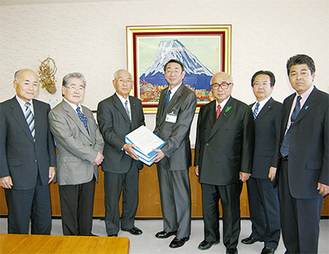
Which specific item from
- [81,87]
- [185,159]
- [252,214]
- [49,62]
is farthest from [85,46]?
[252,214]

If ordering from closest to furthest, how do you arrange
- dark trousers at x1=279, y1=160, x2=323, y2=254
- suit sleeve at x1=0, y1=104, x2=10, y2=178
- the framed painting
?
dark trousers at x1=279, y1=160, x2=323, y2=254 < suit sleeve at x1=0, y1=104, x2=10, y2=178 < the framed painting

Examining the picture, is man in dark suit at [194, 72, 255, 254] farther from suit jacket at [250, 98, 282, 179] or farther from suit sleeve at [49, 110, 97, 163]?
suit sleeve at [49, 110, 97, 163]

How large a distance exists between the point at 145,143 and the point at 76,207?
0.94 metres

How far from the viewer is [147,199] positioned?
3.08m

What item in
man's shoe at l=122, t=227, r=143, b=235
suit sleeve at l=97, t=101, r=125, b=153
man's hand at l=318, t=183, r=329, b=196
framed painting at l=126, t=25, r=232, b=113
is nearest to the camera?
man's hand at l=318, t=183, r=329, b=196

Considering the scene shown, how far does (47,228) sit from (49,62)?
265cm

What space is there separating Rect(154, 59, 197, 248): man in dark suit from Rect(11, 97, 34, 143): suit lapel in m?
1.26

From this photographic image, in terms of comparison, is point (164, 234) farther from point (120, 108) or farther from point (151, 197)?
point (120, 108)

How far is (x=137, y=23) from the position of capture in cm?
359

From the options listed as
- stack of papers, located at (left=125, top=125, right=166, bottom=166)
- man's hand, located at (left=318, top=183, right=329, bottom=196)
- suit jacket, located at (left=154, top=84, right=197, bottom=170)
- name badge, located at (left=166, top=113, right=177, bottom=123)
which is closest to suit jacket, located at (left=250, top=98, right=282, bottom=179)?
man's hand, located at (left=318, top=183, right=329, bottom=196)

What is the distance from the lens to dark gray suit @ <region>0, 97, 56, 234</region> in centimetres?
199

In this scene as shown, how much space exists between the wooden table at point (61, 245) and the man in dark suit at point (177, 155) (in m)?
1.16

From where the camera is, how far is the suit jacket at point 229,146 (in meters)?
2.17

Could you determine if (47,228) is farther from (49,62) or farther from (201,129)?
(49,62)
